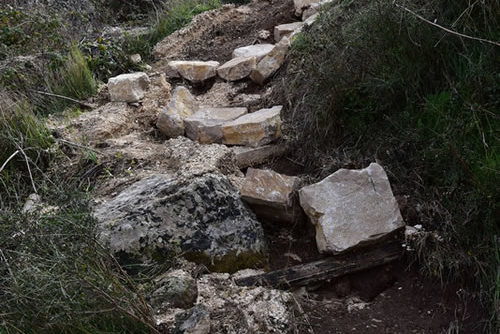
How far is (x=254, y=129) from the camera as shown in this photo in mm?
4219

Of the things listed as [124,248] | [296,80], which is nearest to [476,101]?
[296,80]

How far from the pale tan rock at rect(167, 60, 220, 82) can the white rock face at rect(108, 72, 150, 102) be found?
0.45m

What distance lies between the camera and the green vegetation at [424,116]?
302 centimetres

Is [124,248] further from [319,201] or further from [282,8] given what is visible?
[282,8]

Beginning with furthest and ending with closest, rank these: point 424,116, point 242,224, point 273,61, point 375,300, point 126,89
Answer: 1. point 126,89
2. point 273,61
3. point 424,116
4. point 242,224
5. point 375,300

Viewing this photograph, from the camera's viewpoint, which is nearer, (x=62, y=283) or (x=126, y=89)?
(x=62, y=283)

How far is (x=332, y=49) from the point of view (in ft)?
13.7

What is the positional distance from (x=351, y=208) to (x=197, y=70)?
2530 millimetres

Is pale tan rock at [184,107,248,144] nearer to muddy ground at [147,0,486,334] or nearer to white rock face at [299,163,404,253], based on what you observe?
muddy ground at [147,0,486,334]

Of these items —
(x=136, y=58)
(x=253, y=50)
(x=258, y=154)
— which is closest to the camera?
(x=258, y=154)

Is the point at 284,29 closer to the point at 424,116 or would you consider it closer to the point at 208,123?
the point at 208,123

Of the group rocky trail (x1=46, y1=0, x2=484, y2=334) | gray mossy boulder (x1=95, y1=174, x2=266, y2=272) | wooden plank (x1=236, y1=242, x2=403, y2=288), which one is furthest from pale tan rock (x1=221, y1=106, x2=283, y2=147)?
wooden plank (x1=236, y1=242, x2=403, y2=288)

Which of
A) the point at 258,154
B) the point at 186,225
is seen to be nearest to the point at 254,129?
the point at 258,154

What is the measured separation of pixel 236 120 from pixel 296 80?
21.3 inches
